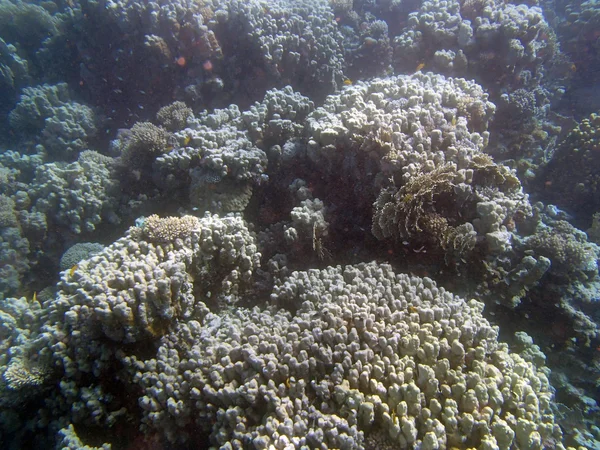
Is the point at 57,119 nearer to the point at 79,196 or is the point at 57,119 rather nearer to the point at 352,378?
the point at 79,196

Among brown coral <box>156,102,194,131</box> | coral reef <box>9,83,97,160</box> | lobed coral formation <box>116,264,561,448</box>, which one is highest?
brown coral <box>156,102,194,131</box>

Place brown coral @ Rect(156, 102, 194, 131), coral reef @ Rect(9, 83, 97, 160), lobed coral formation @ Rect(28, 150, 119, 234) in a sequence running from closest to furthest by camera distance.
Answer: lobed coral formation @ Rect(28, 150, 119, 234)
brown coral @ Rect(156, 102, 194, 131)
coral reef @ Rect(9, 83, 97, 160)

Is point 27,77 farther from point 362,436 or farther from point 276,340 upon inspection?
point 362,436

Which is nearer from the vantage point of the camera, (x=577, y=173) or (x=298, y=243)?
(x=298, y=243)

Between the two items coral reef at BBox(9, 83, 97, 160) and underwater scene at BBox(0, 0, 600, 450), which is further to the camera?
coral reef at BBox(9, 83, 97, 160)

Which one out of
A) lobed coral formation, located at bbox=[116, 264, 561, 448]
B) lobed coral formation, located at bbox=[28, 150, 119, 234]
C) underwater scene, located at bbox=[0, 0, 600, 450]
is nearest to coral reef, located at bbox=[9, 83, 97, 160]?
underwater scene, located at bbox=[0, 0, 600, 450]

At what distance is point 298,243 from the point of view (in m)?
4.67

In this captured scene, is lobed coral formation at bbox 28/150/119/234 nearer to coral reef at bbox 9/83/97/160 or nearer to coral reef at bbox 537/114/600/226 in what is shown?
coral reef at bbox 9/83/97/160

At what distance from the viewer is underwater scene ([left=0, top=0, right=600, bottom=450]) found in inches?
122

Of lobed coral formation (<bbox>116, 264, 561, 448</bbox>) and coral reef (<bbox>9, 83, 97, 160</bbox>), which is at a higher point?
coral reef (<bbox>9, 83, 97, 160</bbox>)

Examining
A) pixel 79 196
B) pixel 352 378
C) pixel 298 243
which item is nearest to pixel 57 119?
pixel 79 196

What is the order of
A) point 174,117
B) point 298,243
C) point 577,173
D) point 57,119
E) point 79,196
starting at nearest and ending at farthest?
point 298,243 → point 79,196 → point 174,117 → point 577,173 → point 57,119

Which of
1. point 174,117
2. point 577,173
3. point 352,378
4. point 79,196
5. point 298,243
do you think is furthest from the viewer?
point 577,173

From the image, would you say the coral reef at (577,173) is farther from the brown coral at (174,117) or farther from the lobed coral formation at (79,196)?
the lobed coral formation at (79,196)
